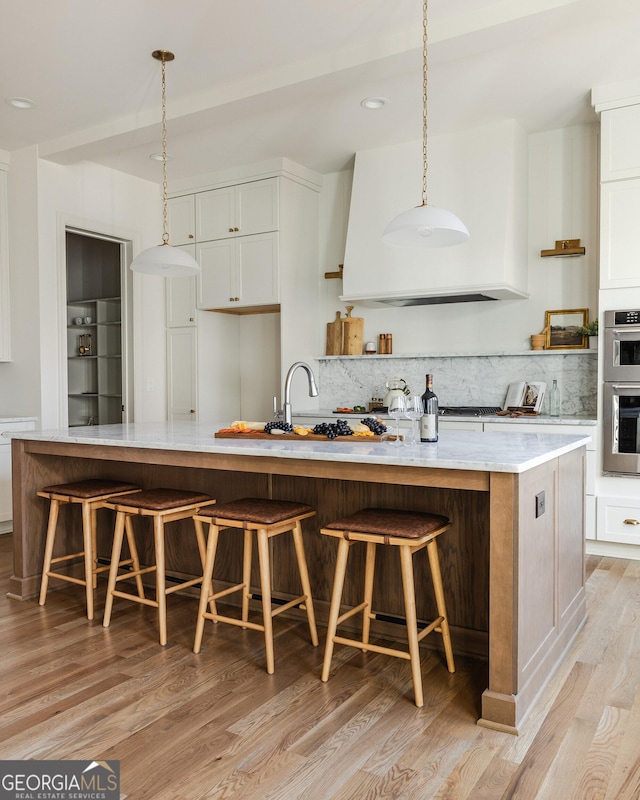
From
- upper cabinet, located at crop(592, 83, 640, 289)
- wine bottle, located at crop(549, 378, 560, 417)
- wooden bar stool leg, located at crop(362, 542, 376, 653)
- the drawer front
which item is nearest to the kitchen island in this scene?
wooden bar stool leg, located at crop(362, 542, 376, 653)

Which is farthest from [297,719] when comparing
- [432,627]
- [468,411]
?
[468,411]

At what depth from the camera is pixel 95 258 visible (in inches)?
273

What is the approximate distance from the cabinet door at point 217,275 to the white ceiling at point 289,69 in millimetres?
817

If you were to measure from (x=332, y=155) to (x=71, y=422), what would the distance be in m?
3.73

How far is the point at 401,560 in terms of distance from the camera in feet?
8.05

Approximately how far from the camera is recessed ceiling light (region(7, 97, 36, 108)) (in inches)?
168

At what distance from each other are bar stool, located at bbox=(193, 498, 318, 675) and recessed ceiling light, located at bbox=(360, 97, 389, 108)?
2669 mm

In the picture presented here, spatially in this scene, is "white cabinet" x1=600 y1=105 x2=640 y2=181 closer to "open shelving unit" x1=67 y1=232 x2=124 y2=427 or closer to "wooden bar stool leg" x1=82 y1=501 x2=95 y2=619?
"wooden bar stool leg" x1=82 y1=501 x2=95 y2=619

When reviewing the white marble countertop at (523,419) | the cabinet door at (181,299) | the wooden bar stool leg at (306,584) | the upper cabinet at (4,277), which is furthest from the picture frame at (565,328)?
the upper cabinet at (4,277)

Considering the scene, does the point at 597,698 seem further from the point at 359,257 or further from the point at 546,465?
the point at 359,257

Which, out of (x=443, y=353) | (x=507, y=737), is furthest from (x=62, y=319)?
(x=507, y=737)

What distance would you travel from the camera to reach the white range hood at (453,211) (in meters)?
4.62

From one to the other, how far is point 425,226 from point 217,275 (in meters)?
3.25

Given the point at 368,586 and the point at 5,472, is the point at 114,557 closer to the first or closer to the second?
the point at 368,586
